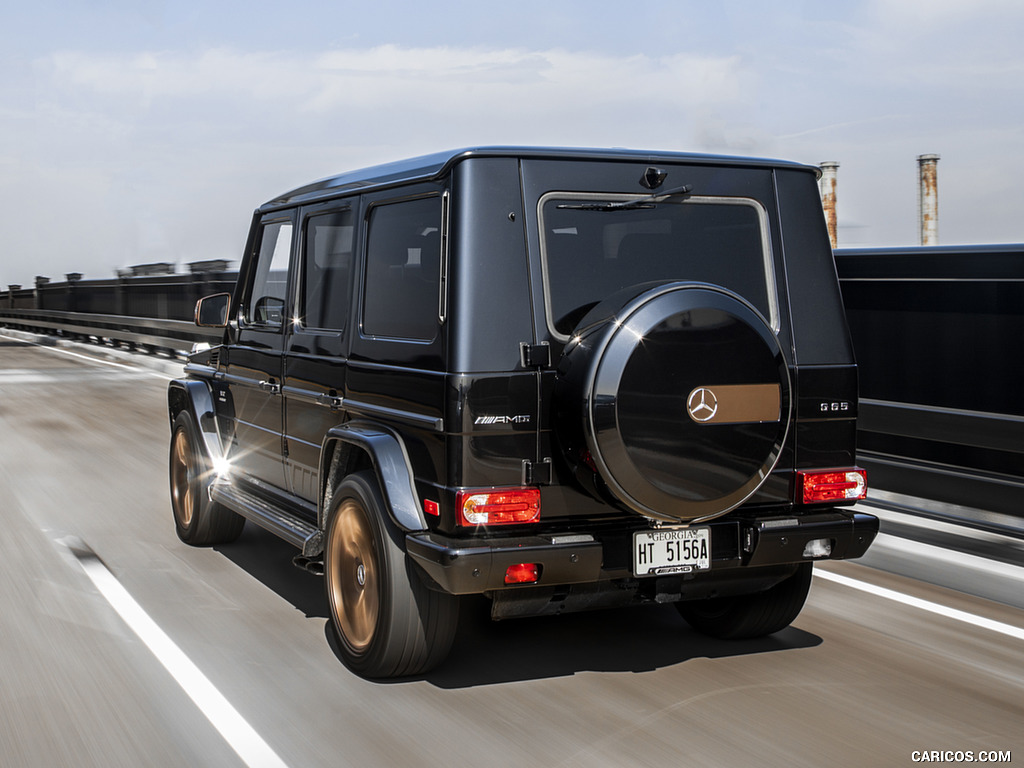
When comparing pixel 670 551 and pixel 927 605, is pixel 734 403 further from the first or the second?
pixel 927 605

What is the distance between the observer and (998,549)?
6.38 metres

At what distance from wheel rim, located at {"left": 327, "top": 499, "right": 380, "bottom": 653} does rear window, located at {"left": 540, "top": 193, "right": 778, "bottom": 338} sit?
122 cm

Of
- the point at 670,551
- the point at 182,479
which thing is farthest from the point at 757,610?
the point at 182,479

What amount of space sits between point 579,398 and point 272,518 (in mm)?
2392

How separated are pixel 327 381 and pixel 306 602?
1341mm

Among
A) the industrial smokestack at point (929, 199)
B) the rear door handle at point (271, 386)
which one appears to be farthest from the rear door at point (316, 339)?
the industrial smokestack at point (929, 199)

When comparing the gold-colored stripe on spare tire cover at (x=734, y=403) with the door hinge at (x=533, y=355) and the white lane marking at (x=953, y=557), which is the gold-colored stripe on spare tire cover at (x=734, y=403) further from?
the white lane marking at (x=953, y=557)

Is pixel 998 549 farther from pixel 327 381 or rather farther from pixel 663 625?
pixel 327 381

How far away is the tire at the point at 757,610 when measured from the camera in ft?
17.2

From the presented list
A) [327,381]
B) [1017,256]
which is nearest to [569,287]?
[327,381]

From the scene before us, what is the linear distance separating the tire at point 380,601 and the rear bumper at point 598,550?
8.0 inches

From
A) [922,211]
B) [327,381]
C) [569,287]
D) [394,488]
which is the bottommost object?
[394,488]

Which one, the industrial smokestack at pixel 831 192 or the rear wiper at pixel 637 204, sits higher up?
the industrial smokestack at pixel 831 192

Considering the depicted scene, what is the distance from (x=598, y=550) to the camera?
14.4 feet
